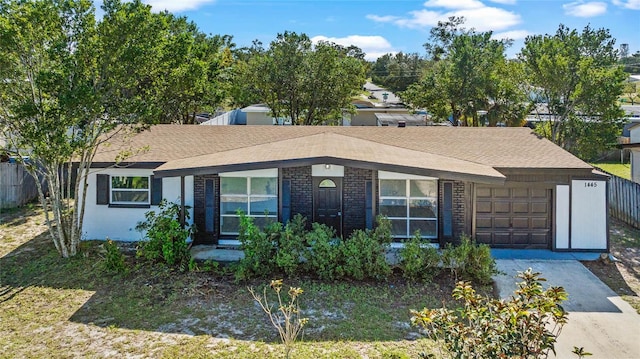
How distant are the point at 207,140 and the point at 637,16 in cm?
1274

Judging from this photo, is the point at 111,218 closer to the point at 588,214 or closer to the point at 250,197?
the point at 250,197

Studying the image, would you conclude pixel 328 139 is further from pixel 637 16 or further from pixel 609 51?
pixel 609 51

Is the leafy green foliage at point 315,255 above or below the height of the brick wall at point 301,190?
below

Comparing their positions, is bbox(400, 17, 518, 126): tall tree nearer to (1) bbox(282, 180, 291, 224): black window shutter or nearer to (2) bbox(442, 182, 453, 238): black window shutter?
(2) bbox(442, 182, 453, 238): black window shutter

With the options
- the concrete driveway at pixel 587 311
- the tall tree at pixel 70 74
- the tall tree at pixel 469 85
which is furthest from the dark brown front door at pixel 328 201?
the tall tree at pixel 469 85

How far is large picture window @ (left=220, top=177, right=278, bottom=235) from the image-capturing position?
13.3m

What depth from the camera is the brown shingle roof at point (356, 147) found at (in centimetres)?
1222

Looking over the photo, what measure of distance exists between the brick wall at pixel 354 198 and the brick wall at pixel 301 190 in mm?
954

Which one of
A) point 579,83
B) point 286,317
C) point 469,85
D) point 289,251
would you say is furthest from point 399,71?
point 286,317

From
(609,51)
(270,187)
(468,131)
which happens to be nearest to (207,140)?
(270,187)

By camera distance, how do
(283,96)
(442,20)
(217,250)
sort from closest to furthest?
1. (217,250)
2. (283,96)
3. (442,20)

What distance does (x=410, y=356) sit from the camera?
7285 mm

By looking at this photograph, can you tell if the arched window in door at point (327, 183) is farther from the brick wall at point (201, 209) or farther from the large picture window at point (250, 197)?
the brick wall at point (201, 209)

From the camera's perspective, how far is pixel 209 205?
43.0 feet
